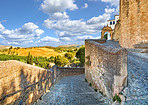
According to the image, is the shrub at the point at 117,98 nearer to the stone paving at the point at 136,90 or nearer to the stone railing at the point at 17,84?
the stone paving at the point at 136,90

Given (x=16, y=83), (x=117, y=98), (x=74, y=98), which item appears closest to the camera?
(x=16, y=83)

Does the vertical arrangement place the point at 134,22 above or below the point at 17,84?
above

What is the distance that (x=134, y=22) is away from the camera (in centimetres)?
1254

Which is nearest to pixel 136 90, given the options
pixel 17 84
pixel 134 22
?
pixel 17 84

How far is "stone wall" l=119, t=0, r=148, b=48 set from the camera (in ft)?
38.4

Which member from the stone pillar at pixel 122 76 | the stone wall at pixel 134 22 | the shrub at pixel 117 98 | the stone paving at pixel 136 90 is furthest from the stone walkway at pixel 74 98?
the stone wall at pixel 134 22

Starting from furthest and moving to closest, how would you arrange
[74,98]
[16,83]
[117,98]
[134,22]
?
[134,22] → [74,98] → [117,98] → [16,83]

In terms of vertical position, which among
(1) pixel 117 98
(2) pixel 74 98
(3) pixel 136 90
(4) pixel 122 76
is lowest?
(2) pixel 74 98

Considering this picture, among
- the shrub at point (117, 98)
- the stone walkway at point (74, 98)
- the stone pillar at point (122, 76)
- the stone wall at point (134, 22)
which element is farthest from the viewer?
the stone wall at point (134, 22)

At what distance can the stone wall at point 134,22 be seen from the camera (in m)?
11.7

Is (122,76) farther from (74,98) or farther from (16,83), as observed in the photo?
(16,83)

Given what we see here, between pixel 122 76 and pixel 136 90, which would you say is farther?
pixel 122 76

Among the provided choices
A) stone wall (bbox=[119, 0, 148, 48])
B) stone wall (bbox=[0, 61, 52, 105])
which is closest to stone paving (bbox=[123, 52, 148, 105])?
stone wall (bbox=[0, 61, 52, 105])

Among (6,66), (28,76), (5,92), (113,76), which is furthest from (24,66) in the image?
(113,76)
